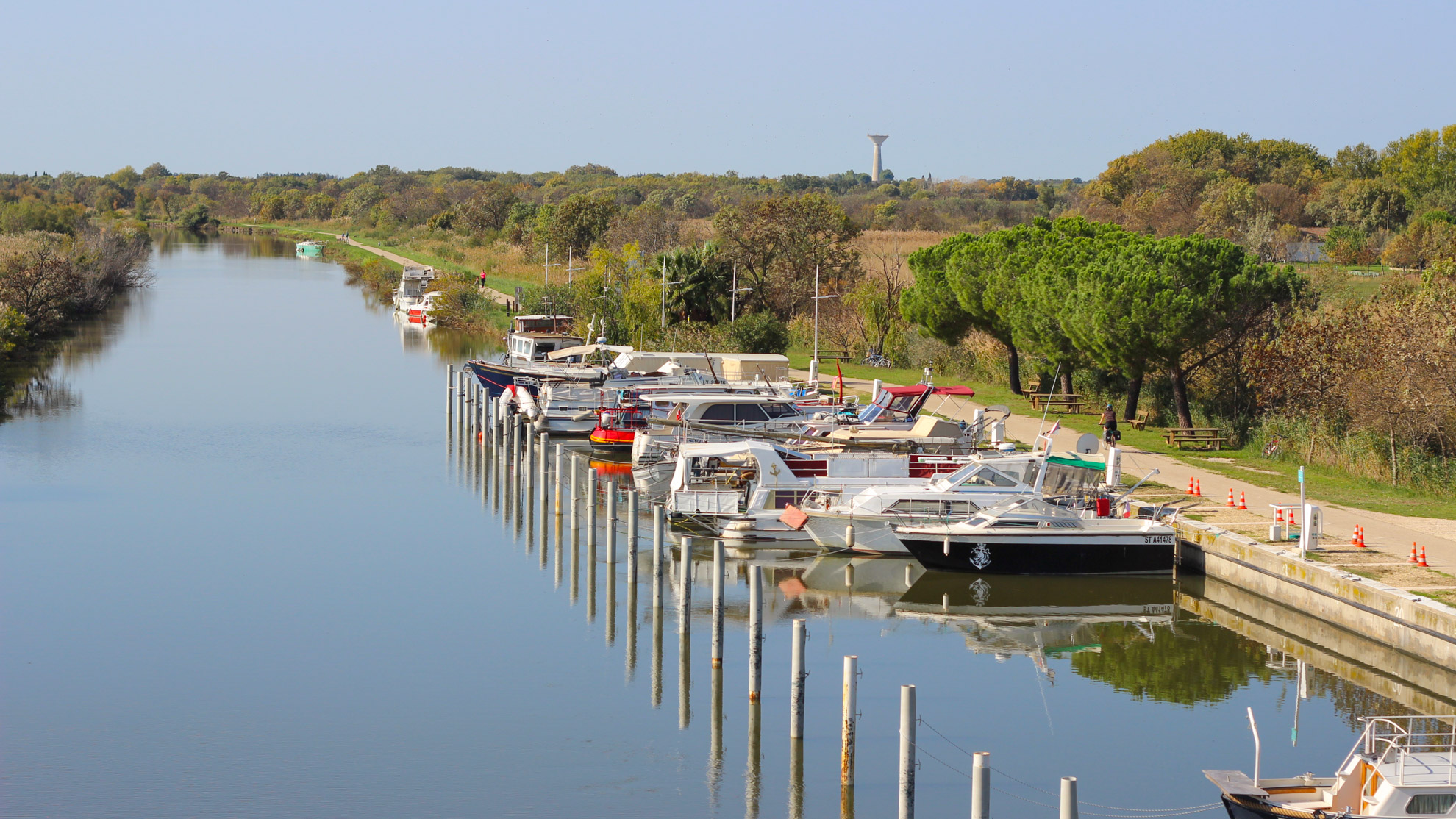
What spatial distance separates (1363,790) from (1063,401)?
2950cm

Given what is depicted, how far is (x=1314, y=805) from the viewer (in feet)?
49.5

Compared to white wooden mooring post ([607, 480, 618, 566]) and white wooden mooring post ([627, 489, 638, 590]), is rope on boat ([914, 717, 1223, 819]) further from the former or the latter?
white wooden mooring post ([607, 480, 618, 566])

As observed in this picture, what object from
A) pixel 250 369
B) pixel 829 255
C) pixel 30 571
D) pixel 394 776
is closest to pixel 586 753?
pixel 394 776

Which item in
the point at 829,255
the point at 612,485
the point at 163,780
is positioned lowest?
the point at 163,780

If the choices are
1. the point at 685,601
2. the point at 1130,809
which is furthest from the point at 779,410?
the point at 1130,809

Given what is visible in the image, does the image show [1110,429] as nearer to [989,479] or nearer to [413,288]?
[989,479]

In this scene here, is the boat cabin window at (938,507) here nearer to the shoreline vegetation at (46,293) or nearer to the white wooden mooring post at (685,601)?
the white wooden mooring post at (685,601)

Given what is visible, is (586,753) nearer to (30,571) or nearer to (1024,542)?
(1024,542)

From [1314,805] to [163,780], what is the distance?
43.4ft

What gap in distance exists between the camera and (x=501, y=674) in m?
22.1

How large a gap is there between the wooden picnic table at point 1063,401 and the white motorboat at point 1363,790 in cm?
2770

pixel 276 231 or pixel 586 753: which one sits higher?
pixel 276 231

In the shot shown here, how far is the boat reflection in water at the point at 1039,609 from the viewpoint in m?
25.0

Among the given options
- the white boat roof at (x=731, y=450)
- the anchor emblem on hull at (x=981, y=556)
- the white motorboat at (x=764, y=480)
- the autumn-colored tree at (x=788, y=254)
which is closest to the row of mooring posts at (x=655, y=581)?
the white motorboat at (x=764, y=480)
